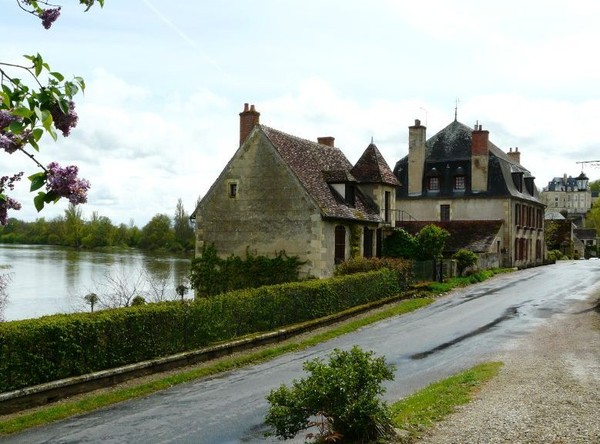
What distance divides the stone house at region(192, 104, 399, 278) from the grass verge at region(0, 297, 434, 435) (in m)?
8.43

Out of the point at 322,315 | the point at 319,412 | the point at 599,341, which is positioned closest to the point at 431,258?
the point at 322,315

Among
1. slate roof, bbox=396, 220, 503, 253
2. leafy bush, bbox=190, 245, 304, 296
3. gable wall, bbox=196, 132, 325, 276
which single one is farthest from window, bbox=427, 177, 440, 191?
leafy bush, bbox=190, 245, 304, 296

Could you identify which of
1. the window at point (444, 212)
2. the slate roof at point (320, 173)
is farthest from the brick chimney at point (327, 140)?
the window at point (444, 212)

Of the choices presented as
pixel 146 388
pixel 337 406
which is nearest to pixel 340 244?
pixel 146 388

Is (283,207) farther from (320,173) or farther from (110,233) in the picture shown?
(110,233)

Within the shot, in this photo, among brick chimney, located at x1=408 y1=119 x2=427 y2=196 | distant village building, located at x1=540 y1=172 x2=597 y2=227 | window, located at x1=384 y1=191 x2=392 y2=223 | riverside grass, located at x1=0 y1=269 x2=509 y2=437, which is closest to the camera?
riverside grass, located at x1=0 y1=269 x2=509 y2=437

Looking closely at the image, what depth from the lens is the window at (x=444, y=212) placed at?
4928 cm

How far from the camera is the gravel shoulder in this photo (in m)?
8.84

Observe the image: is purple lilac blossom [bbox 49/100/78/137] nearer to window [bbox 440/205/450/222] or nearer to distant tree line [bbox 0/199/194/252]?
window [bbox 440/205/450/222]

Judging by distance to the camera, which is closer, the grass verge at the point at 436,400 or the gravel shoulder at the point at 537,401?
the gravel shoulder at the point at 537,401

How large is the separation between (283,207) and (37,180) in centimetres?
2715

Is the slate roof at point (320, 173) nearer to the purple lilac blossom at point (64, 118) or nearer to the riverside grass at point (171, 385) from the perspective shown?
the riverside grass at point (171, 385)

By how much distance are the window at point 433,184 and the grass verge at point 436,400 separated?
36194 mm

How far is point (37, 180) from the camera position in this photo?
14.6 ft
